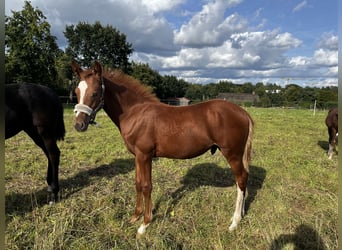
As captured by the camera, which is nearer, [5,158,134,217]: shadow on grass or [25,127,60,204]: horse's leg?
[5,158,134,217]: shadow on grass

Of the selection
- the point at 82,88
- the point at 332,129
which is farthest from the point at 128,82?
the point at 332,129

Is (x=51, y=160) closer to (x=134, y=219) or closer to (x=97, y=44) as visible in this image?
(x=134, y=219)

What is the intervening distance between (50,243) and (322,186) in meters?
4.80

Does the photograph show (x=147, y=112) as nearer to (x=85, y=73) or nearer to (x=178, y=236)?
(x=85, y=73)

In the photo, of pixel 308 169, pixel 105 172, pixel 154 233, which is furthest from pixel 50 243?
pixel 308 169

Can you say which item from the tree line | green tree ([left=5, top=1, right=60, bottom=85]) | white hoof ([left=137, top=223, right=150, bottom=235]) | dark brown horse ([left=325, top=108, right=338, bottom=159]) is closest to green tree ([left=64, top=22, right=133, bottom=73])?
the tree line

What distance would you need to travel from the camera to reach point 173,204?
4258 millimetres

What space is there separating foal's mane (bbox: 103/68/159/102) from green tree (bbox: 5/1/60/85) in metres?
27.4

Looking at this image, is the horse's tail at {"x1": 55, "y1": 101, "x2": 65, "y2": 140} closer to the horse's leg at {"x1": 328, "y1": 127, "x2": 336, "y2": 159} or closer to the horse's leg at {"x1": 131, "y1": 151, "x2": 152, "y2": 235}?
the horse's leg at {"x1": 131, "y1": 151, "x2": 152, "y2": 235}

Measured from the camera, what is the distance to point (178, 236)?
11.0ft

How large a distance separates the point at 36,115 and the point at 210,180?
343 centimetres

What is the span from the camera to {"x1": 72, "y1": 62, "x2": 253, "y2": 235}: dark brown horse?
143 inches

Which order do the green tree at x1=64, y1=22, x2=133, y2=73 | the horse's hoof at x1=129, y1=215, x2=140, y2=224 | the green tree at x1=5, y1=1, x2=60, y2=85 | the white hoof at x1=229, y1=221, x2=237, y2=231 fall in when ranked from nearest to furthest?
the white hoof at x1=229, y1=221, x2=237, y2=231
the horse's hoof at x1=129, y1=215, x2=140, y2=224
the green tree at x1=5, y1=1, x2=60, y2=85
the green tree at x1=64, y1=22, x2=133, y2=73

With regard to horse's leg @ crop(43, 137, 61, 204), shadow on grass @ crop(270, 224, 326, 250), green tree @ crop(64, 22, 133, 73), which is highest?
green tree @ crop(64, 22, 133, 73)
